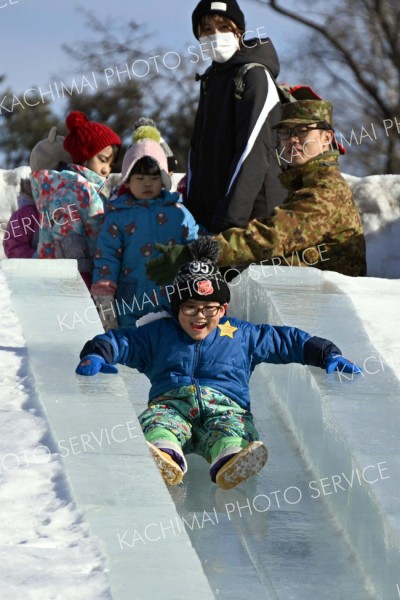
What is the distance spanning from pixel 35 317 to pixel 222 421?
1.09m

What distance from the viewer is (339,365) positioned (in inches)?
183

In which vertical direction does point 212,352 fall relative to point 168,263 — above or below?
below

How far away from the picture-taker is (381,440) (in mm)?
4070

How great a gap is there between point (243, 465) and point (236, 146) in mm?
2179

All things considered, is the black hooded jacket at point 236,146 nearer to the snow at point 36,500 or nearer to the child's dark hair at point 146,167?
the child's dark hair at point 146,167

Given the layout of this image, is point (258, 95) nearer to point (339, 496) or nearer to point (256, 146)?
point (256, 146)

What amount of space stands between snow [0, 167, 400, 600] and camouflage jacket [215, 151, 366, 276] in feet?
1.42

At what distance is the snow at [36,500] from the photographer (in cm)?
282

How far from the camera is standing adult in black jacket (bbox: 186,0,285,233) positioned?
5922 millimetres

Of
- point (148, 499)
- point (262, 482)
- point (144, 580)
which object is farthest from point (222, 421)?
point (144, 580)

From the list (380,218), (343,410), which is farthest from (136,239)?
(380,218)

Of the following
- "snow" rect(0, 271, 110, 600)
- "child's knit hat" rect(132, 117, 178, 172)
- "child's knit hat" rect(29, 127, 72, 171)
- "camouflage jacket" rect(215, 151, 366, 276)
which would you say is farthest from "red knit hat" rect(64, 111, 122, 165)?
"snow" rect(0, 271, 110, 600)

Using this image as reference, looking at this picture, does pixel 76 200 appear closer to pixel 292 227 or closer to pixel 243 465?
Result: pixel 292 227

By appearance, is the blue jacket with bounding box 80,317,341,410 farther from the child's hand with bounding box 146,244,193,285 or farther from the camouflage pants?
the child's hand with bounding box 146,244,193,285
